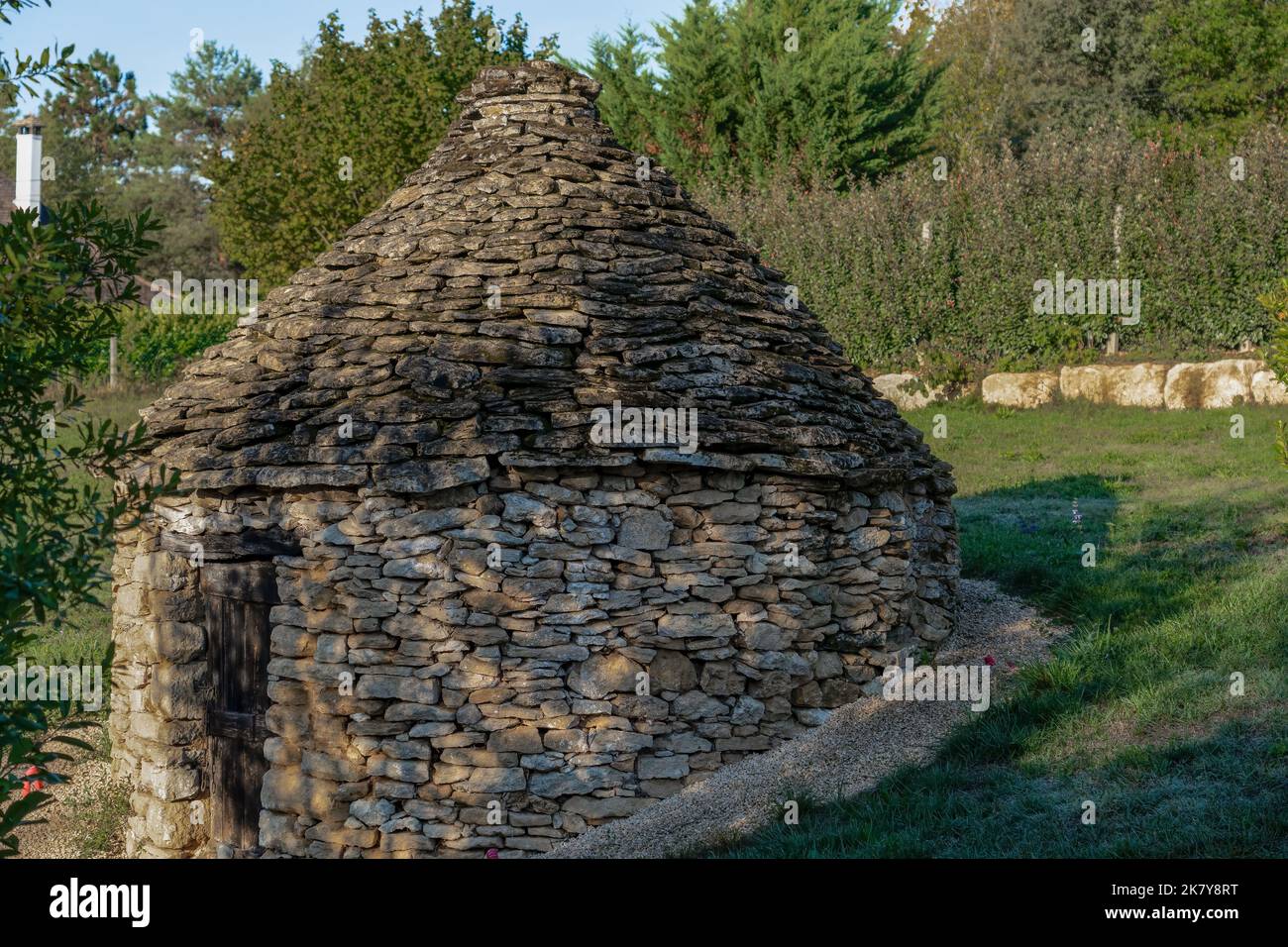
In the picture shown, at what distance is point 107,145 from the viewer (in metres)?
52.8

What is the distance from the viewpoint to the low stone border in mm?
17169

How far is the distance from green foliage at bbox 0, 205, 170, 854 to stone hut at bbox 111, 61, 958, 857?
292cm

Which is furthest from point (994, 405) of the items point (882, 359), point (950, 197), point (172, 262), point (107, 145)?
point (107, 145)

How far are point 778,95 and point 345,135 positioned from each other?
383 inches

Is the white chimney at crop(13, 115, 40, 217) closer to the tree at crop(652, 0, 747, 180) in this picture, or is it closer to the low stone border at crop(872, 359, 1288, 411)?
the tree at crop(652, 0, 747, 180)

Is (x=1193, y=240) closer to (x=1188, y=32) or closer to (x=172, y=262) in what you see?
(x=1188, y=32)

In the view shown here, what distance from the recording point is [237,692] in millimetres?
8516

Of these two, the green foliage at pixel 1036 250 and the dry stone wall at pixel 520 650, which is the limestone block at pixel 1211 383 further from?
the dry stone wall at pixel 520 650

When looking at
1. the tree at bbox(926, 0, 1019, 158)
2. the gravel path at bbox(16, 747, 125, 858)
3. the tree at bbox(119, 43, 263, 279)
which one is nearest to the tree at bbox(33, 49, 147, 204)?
the tree at bbox(119, 43, 263, 279)

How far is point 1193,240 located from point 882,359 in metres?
5.13
